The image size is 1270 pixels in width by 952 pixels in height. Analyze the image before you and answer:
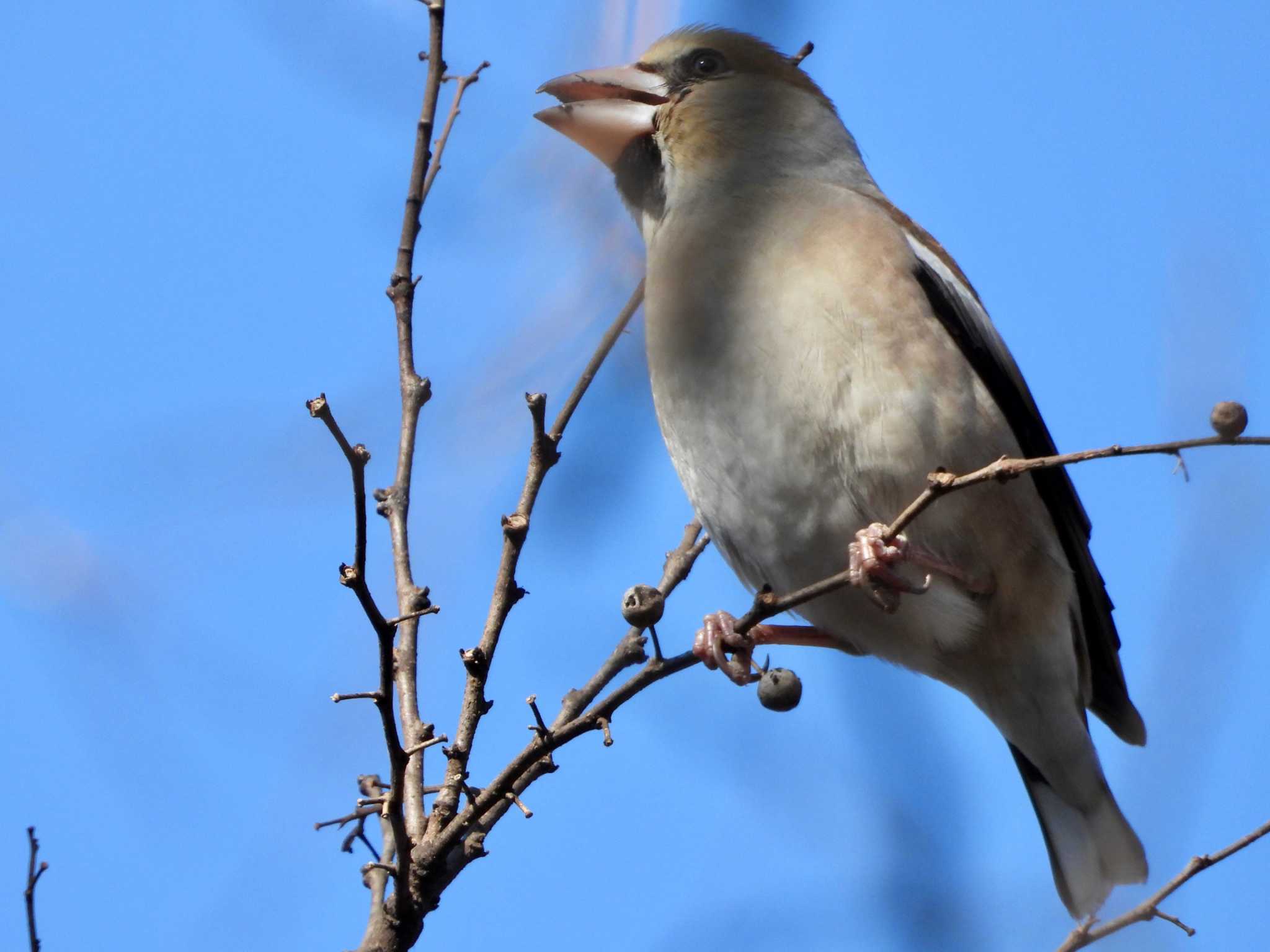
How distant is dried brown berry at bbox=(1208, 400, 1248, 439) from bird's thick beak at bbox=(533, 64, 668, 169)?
2.62 metres

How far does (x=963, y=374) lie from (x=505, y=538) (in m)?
1.63

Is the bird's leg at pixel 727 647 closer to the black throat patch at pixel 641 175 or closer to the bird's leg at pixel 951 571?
the bird's leg at pixel 951 571

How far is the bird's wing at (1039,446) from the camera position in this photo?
3965 millimetres

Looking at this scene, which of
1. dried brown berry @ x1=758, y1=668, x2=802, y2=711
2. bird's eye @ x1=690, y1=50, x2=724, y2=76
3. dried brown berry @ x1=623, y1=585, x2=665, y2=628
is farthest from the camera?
bird's eye @ x1=690, y1=50, x2=724, y2=76

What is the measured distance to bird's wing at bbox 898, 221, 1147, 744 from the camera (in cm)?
396

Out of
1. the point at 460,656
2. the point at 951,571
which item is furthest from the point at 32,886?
the point at 951,571

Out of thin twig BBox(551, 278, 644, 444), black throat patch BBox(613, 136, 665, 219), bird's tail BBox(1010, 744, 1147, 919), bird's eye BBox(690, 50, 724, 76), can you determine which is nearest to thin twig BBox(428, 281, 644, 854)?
thin twig BBox(551, 278, 644, 444)

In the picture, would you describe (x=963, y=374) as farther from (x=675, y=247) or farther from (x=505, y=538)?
(x=505, y=538)

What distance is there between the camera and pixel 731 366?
12.1ft

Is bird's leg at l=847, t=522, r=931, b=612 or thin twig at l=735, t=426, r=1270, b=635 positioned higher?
bird's leg at l=847, t=522, r=931, b=612

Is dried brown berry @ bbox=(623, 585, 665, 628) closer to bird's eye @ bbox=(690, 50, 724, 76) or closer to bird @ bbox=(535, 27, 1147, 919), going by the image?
bird @ bbox=(535, 27, 1147, 919)

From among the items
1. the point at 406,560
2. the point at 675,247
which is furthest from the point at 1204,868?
the point at 675,247

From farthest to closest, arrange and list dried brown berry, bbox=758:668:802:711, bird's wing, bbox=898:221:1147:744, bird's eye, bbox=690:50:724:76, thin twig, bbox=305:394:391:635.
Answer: bird's eye, bbox=690:50:724:76, bird's wing, bbox=898:221:1147:744, dried brown berry, bbox=758:668:802:711, thin twig, bbox=305:394:391:635

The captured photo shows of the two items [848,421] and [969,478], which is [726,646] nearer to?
[848,421]
